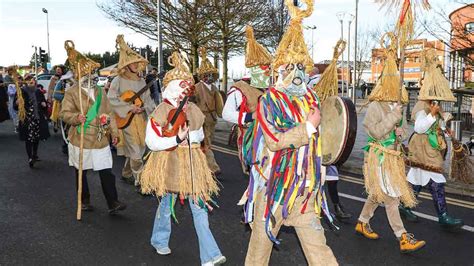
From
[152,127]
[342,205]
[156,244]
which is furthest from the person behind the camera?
[342,205]

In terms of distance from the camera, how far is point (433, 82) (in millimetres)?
5520

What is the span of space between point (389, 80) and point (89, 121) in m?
3.58

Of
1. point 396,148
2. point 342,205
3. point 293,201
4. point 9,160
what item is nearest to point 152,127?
point 293,201

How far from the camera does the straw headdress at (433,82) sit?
5.45 meters

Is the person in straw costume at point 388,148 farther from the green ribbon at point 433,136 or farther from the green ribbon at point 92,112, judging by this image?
the green ribbon at point 92,112

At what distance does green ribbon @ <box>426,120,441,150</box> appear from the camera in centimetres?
568

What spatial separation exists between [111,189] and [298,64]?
354cm

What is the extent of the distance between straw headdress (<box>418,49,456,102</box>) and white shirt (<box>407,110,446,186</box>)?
0.23 m

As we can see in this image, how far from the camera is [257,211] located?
344cm

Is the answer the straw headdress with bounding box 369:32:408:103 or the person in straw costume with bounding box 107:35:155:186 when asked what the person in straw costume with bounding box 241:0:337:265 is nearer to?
the straw headdress with bounding box 369:32:408:103

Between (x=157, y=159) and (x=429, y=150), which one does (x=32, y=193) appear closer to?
(x=157, y=159)

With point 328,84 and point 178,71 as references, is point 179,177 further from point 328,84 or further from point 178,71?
point 328,84

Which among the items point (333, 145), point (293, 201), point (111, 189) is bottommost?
point (111, 189)

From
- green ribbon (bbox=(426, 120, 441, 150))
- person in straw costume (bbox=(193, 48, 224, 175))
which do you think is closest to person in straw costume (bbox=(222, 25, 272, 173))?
green ribbon (bbox=(426, 120, 441, 150))
